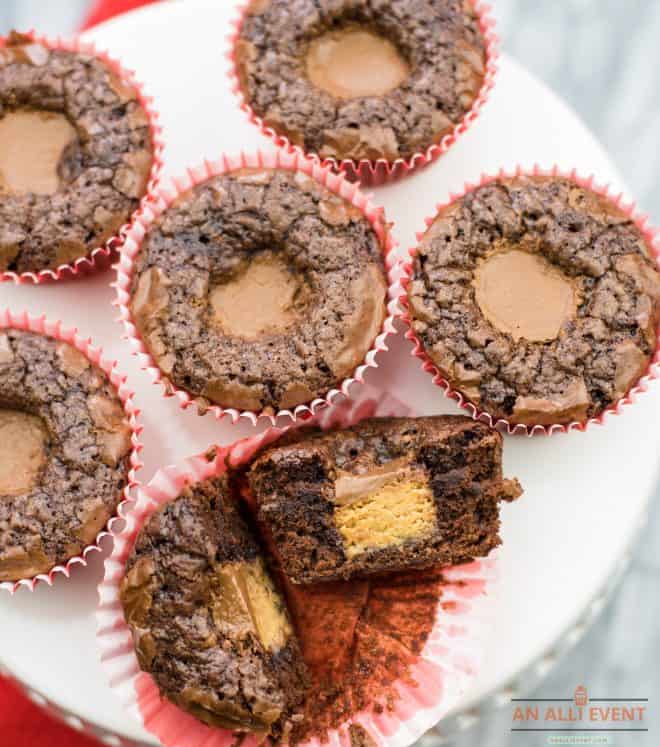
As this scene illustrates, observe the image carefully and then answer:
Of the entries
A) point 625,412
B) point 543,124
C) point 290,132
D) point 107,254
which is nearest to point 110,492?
point 107,254

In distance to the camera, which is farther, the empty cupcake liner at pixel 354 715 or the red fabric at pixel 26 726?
the red fabric at pixel 26 726

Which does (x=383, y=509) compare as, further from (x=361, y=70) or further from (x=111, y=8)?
(x=111, y=8)

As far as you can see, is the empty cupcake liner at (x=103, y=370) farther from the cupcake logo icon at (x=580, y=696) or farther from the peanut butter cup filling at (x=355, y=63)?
the cupcake logo icon at (x=580, y=696)

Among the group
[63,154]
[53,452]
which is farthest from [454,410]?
[63,154]

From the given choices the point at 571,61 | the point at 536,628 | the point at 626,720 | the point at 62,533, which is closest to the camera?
the point at 62,533

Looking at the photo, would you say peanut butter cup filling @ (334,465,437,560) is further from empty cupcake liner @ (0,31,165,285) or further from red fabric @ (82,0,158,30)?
red fabric @ (82,0,158,30)

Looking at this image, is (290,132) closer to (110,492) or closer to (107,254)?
(107,254)

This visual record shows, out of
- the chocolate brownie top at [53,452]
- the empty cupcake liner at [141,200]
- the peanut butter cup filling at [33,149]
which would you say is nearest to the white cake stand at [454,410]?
the empty cupcake liner at [141,200]
